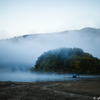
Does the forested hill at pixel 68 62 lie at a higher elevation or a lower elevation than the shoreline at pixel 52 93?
higher

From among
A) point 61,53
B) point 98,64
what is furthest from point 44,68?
point 98,64

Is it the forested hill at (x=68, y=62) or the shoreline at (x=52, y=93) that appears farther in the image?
the forested hill at (x=68, y=62)

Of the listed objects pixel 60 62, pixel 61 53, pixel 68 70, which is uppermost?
pixel 61 53

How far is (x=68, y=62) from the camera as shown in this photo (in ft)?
511

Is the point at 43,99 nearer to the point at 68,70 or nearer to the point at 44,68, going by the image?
the point at 68,70

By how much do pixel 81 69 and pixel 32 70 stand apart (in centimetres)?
8682

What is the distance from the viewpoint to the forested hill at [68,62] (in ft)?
443

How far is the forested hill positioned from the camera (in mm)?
135125

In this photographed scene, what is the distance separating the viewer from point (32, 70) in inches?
7579

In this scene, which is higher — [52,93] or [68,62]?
[68,62]

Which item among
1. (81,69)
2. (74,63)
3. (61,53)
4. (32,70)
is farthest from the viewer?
(32,70)

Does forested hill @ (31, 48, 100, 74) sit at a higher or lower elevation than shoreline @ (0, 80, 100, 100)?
higher

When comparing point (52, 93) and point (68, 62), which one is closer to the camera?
point (52, 93)

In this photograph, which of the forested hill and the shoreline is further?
the forested hill
